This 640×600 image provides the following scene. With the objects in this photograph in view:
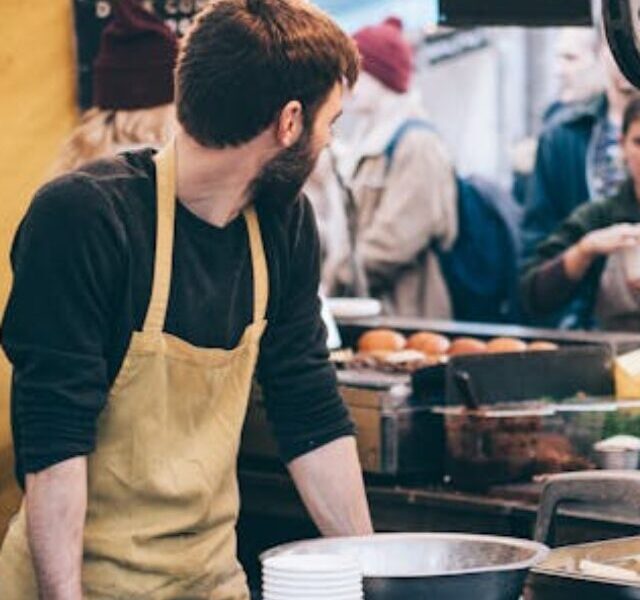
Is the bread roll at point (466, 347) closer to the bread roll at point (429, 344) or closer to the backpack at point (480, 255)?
the bread roll at point (429, 344)

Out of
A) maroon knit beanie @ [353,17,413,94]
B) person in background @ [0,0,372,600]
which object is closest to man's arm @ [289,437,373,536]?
person in background @ [0,0,372,600]

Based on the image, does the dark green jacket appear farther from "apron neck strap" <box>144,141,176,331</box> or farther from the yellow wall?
"apron neck strap" <box>144,141,176,331</box>

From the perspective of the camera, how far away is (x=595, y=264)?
621cm

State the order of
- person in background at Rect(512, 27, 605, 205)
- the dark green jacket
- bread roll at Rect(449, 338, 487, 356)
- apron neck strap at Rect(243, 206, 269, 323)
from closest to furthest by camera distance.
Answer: apron neck strap at Rect(243, 206, 269, 323), bread roll at Rect(449, 338, 487, 356), the dark green jacket, person in background at Rect(512, 27, 605, 205)

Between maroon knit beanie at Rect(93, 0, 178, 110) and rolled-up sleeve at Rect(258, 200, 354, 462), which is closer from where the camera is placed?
rolled-up sleeve at Rect(258, 200, 354, 462)

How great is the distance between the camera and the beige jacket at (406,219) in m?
7.65

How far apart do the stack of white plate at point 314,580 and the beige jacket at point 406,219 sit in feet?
14.6

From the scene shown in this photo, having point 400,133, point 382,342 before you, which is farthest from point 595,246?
point 400,133

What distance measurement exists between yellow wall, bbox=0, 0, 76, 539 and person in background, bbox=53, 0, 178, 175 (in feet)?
0.34

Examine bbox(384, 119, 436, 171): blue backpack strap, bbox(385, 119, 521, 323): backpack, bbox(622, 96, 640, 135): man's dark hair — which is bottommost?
bbox(385, 119, 521, 323): backpack

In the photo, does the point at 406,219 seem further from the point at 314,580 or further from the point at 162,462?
the point at 314,580

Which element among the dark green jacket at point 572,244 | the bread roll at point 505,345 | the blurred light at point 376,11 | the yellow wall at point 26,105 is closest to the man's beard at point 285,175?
the yellow wall at point 26,105

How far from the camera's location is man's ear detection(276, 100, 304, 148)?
12.0 feet

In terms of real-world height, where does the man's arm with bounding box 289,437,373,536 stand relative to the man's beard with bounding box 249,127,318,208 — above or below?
below
